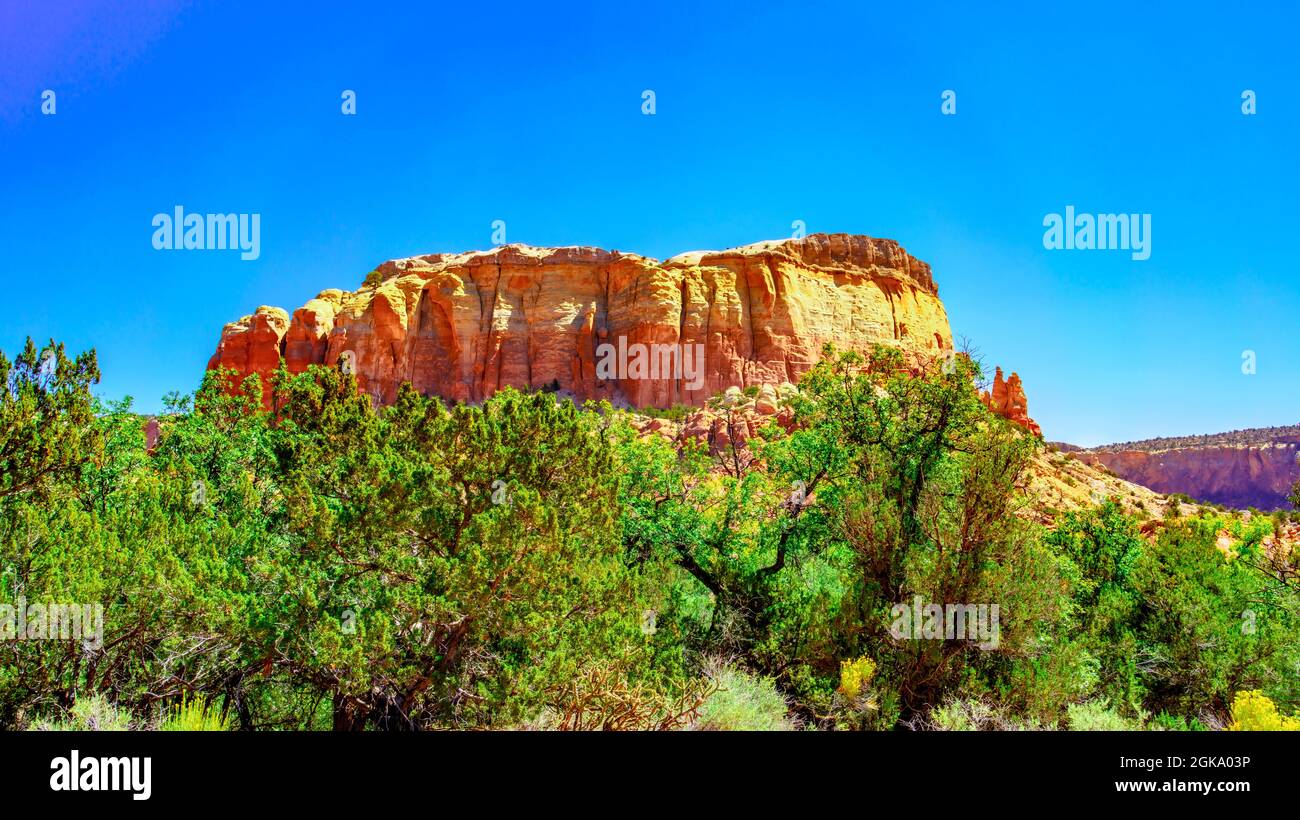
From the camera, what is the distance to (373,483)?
10148 millimetres

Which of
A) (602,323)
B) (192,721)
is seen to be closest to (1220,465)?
(602,323)

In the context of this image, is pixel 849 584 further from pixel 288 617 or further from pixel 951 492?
pixel 288 617

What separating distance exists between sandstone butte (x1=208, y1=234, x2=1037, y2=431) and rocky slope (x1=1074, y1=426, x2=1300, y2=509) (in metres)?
41.7

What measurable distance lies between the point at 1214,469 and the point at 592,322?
91.3 metres

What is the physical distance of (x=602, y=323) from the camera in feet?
246

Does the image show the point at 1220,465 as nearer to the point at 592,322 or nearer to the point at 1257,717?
the point at 592,322

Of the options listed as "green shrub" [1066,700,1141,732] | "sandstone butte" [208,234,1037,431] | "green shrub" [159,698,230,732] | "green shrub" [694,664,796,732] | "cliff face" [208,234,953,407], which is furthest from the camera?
"sandstone butte" [208,234,1037,431]

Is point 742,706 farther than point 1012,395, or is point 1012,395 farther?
point 1012,395

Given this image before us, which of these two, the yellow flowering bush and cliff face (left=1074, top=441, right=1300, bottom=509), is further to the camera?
cliff face (left=1074, top=441, right=1300, bottom=509)

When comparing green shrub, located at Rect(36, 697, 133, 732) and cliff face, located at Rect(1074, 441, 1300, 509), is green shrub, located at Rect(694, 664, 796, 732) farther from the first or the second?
cliff face, located at Rect(1074, 441, 1300, 509)

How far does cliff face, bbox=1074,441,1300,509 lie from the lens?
3907 inches

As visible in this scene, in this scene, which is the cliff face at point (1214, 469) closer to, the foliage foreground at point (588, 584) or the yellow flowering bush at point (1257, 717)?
the foliage foreground at point (588, 584)

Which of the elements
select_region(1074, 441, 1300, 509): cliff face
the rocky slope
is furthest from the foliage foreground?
select_region(1074, 441, 1300, 509): cliff face
